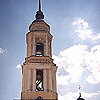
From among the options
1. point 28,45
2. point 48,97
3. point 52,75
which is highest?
point 28,45

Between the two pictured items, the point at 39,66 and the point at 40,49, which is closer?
the point at 39,66

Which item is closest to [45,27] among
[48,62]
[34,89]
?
[48,62]

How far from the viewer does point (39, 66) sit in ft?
112

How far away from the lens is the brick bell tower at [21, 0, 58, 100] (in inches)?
1296

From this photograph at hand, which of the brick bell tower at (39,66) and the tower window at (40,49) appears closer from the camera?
the brick bell tower at (39,66)

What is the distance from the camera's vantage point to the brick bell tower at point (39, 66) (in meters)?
32.9

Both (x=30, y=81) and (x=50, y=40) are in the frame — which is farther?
(x=50, y=40)

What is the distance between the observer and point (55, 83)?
3375 cm

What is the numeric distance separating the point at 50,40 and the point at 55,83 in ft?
15.0

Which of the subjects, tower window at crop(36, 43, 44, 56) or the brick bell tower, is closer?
the brick bell tower

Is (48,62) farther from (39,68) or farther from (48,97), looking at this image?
(48,97)

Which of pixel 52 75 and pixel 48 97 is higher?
pixel 52 75

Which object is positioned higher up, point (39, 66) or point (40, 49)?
point (40, 49)

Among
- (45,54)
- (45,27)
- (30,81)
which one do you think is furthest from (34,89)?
(45,27)
